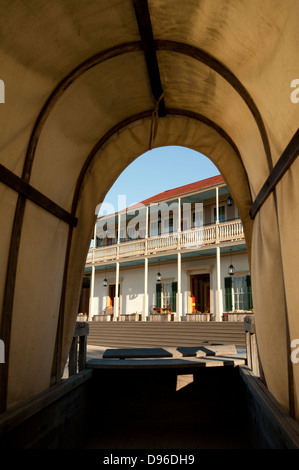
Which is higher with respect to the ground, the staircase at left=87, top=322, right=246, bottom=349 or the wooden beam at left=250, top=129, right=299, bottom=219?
the wooden beam at left=250, top=129, right=299, bottom=219

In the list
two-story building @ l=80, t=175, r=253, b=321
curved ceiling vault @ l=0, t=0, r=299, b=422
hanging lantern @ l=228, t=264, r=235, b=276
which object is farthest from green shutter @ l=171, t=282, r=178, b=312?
curved ceiling vault @ l=0, t=0, r=299, b=422

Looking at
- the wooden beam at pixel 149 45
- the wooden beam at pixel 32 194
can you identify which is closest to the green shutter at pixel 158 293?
the wooden beam at pixel 32 194

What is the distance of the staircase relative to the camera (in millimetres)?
11453

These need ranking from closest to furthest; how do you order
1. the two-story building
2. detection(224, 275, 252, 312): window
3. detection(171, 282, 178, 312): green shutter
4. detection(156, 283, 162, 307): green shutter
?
detection(224, 275, 252, 312): window, the two-story building, detection(171, 282, 178, 312): green shutter, detection(156, 283, 162, 307): green shutter

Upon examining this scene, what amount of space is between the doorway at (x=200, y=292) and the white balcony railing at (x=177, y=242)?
2116 millimetres

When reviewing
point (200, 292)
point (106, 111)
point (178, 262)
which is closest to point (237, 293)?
point (200, 292)

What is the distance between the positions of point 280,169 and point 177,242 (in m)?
14.0

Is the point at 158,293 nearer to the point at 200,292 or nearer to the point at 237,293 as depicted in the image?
the point at 200,292

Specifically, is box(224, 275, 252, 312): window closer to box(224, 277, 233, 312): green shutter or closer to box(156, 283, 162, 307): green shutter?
box(224, 277, 233, 312): green shutter

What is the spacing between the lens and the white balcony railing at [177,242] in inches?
589

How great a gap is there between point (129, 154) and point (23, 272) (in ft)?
8.79

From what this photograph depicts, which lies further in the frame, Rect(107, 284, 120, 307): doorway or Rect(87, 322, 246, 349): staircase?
Rect(107, 284, 120, 307): doorway

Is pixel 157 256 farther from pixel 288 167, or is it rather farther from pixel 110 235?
pixel 288 167

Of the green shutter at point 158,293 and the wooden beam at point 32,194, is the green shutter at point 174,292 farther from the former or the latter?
the wooden beam at point 32,194
